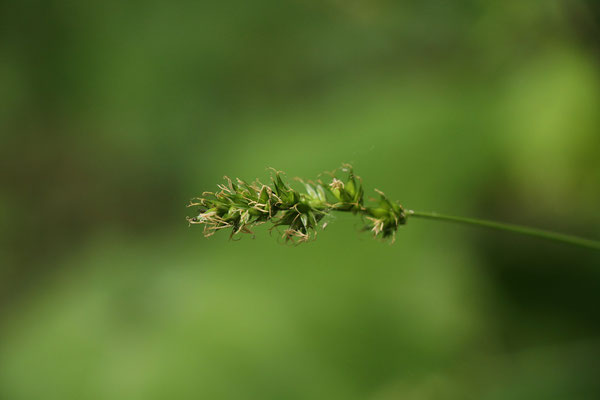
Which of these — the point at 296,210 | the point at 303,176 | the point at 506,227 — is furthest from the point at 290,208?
the point at 303,176

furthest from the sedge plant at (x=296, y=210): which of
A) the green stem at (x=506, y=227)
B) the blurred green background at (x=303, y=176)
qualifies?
the blurred green background at (x=303, y=176)

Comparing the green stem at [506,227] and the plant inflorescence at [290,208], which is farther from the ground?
the green stem at [506,227]

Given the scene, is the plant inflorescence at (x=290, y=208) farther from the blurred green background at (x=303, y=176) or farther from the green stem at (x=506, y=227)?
the blurred green background at (x=303, y=176)

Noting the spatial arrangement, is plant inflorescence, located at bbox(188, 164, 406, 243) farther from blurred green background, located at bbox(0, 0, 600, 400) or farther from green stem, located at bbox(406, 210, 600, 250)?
blurred green background, located at bbox(0, 0, 600, 400)

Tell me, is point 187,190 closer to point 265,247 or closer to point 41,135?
point 265,247

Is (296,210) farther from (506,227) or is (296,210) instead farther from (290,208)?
(506,227)

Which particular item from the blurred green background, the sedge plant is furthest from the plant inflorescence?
the blurred green background

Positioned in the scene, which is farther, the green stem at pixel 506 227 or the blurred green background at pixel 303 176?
the blurred green background at pixel 303 176

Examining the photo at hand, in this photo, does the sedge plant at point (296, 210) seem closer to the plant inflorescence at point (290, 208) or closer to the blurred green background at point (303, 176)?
the plant inflorescence at point (290, 208)

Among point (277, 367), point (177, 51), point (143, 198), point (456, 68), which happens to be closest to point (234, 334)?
point (277, 367)
